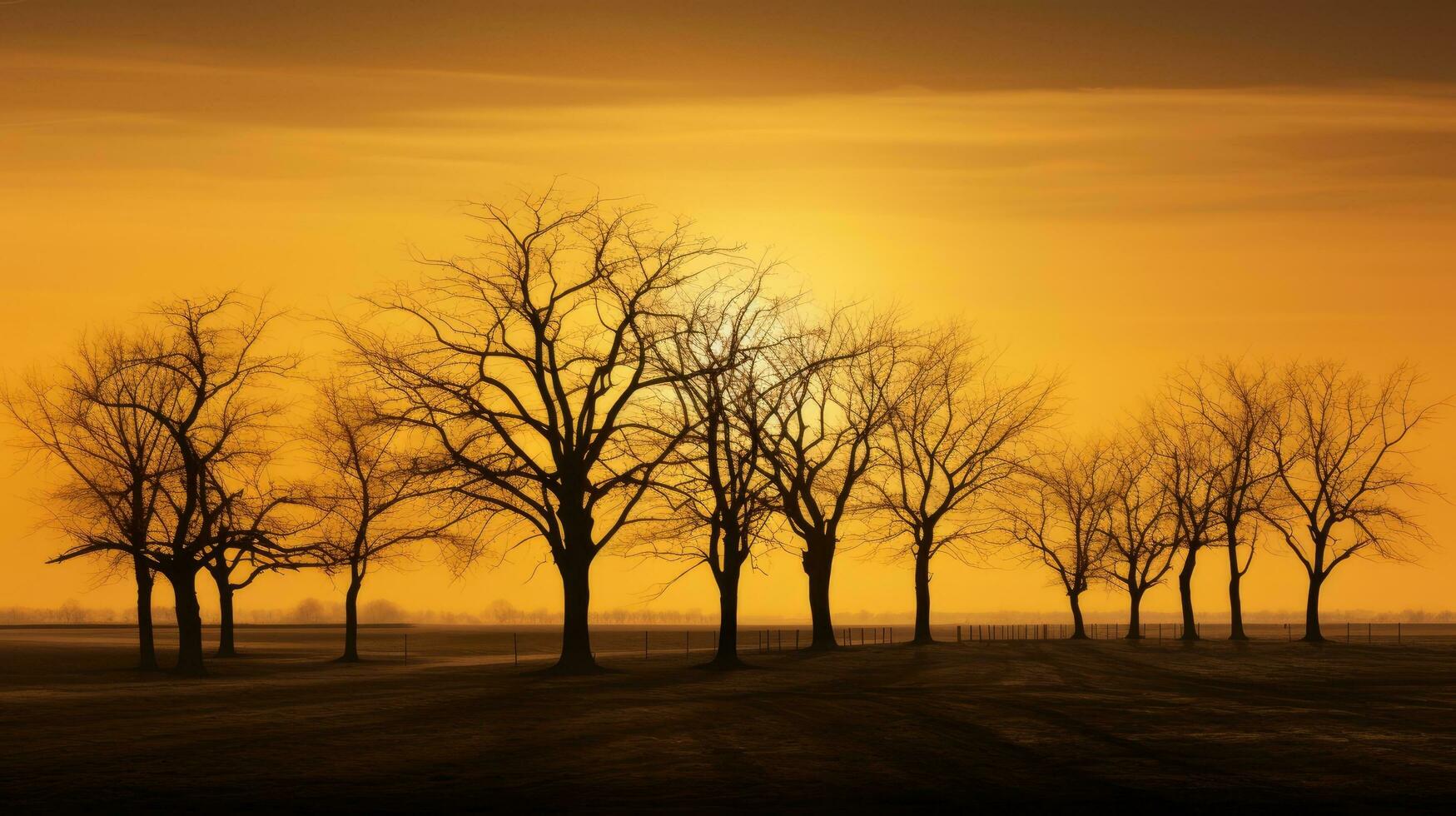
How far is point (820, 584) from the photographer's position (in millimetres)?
69938

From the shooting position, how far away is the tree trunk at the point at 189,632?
53375 millimetres

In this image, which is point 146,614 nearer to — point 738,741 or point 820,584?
point 820,584

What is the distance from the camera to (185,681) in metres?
50.4

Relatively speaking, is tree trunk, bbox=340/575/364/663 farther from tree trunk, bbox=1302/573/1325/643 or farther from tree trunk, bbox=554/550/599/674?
tree trunk, bbox=1302/573/1325/643

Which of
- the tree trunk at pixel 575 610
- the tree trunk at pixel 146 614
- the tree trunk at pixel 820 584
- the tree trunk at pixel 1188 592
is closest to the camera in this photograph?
the tree trunk at pixel 575 610

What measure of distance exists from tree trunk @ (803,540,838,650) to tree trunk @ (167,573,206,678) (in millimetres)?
28260

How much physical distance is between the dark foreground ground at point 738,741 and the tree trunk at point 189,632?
252 centimetres

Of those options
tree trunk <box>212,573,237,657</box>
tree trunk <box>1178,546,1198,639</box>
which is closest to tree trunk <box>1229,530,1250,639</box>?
tree trunk <box>1178,546,1198,639</box>

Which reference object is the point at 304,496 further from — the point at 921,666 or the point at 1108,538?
the point at 1108,538

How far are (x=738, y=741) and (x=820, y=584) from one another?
42.1 meters


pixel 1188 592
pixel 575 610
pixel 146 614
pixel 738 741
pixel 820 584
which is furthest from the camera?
pixel 1188 592

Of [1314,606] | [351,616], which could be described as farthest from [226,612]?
[1314,606]

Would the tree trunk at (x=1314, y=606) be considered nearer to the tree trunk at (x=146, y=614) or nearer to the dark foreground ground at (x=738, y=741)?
the dark foreground ground at (x=738, y=741)

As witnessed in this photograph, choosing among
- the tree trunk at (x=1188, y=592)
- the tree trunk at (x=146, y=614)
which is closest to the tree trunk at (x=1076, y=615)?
the tree trunk at (x=1188, y=592)
